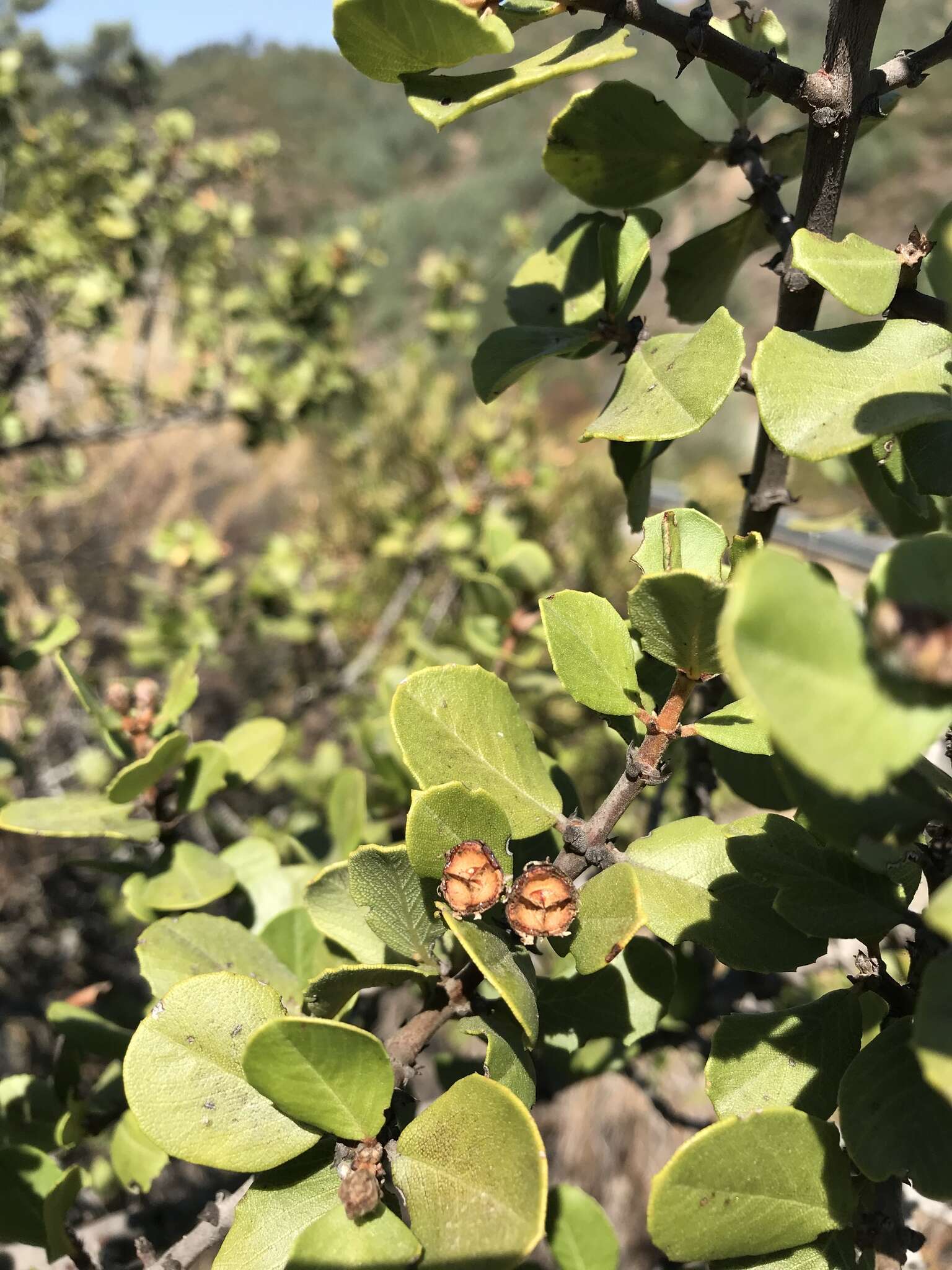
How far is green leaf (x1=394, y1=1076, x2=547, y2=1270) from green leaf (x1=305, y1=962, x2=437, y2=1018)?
2.9 inches

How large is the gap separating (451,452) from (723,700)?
8.32ft

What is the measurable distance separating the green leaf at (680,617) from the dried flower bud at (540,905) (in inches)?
5.6

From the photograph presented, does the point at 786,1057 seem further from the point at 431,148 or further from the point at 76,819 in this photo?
the point at 431,148

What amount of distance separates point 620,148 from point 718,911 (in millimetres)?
520

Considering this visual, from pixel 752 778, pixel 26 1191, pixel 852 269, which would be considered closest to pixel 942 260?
pixel 852 269

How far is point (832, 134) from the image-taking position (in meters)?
0.51

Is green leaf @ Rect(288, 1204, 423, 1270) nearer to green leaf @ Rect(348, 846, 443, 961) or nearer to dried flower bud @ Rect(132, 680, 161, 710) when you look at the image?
green leaf @ Rect(348, 846, 443, 961)

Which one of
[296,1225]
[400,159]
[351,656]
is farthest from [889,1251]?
[400,159]

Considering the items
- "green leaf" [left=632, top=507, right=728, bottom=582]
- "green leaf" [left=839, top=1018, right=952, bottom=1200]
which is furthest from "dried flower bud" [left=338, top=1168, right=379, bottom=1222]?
"green leaf" [left=632, top=507, right=728, bottom=582]

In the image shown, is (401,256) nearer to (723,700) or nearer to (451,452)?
(451,452)

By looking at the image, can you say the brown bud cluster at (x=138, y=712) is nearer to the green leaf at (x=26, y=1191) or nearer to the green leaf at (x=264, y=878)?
the green leaf at (x=264, y=878)

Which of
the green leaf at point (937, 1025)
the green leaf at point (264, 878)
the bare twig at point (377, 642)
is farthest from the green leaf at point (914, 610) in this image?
the bare twig at point (377, 642)

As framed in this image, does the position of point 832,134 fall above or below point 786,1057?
above

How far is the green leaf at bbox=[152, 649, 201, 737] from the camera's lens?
2.58ft
